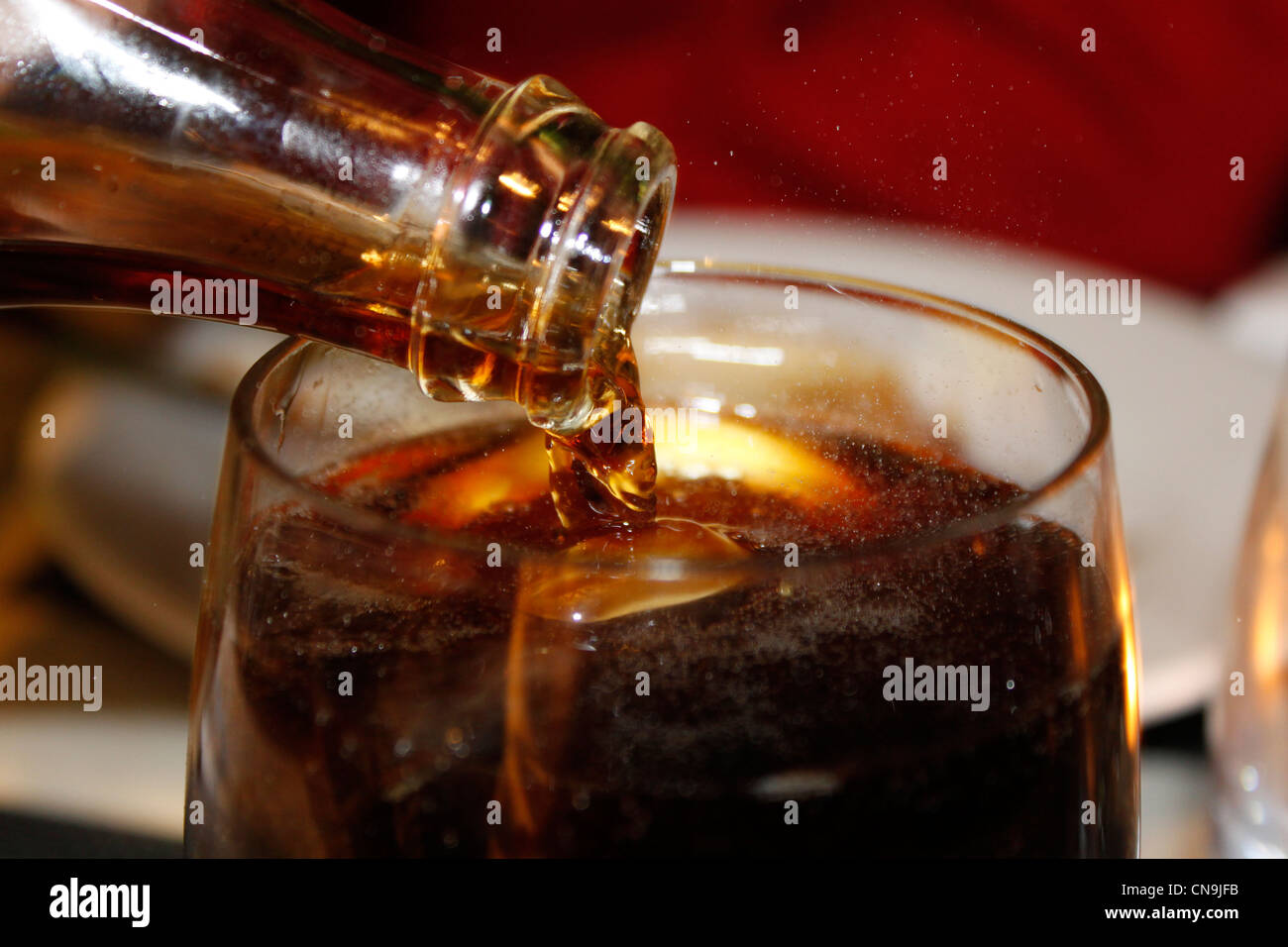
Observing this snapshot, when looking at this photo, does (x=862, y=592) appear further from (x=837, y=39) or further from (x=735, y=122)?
(x=837, y=39)
